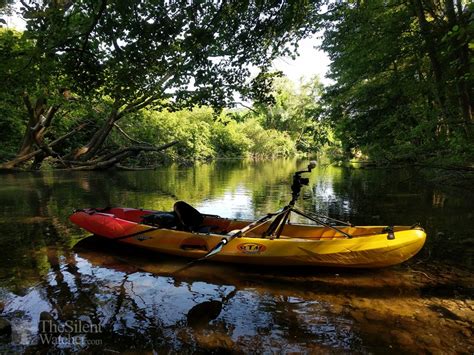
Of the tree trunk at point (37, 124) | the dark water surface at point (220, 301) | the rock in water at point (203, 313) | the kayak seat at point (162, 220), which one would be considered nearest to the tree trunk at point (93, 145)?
the tree trunk at point (37, 124)

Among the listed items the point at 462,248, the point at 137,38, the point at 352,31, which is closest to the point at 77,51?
the point at 137,38

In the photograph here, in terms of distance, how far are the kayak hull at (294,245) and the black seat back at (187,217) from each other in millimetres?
580

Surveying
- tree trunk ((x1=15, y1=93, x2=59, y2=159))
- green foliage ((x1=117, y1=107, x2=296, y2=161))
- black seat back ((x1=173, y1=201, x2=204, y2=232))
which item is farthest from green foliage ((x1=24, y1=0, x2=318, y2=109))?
tree trunk ((x1=15, y1=93, x2=59, y2=159))

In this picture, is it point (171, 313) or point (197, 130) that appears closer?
point (171, 313)

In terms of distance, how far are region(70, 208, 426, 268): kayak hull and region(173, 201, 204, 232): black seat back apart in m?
0.58

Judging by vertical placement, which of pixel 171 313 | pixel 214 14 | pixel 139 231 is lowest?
pixel 171 313

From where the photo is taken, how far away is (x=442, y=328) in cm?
474

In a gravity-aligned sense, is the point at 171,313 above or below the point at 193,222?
below

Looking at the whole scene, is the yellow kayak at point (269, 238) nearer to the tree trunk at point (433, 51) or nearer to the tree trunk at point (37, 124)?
the tree trunk at point (433, 51)

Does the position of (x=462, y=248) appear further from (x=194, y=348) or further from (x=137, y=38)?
(x=137, y=38)

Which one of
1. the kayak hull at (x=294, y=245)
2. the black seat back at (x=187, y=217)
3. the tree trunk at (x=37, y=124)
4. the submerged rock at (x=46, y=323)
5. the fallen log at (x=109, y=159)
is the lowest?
the submerged rock at (x=46, y=323)

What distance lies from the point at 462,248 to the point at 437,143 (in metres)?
2.51

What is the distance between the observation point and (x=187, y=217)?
328 inches

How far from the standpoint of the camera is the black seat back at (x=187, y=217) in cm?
805
